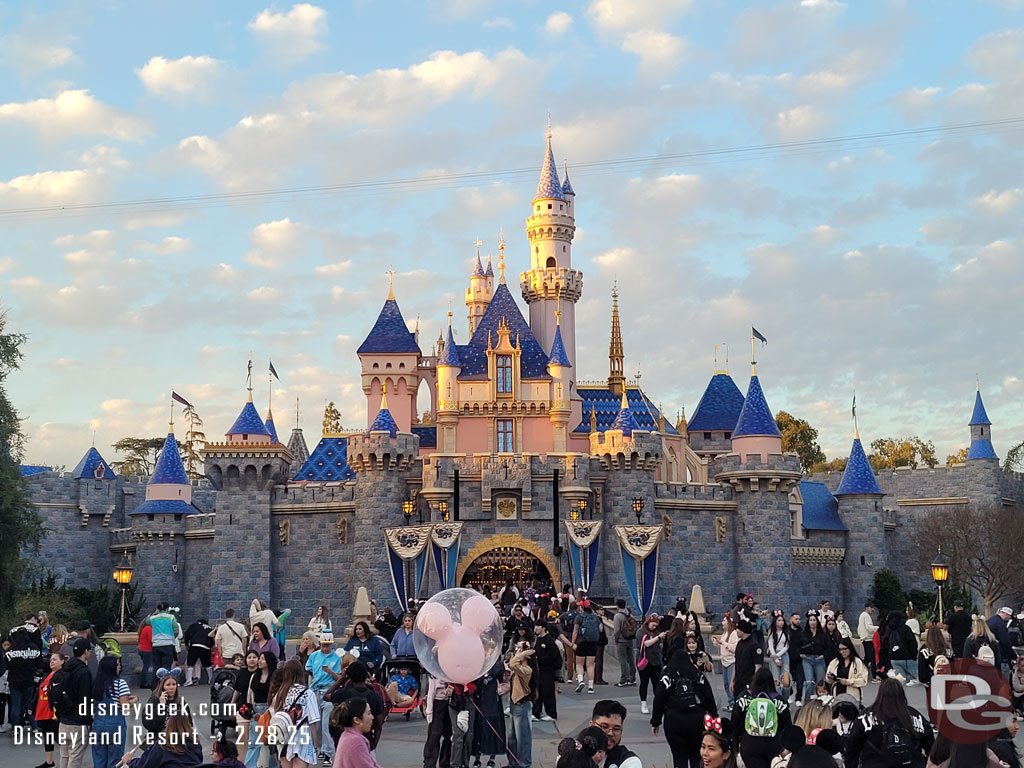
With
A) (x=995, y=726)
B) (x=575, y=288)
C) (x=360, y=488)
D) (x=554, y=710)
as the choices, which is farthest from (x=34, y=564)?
(x=995, y=726)

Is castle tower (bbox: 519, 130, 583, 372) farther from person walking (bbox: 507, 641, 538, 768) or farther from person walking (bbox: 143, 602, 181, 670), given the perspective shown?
person walking (bbox: 507, 641, 538, 768)

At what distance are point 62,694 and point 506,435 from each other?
2736cm

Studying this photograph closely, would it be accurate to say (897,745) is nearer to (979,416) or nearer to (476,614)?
(476,614)

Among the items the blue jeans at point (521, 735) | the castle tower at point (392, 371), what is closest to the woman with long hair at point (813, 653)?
the blue jeans at point (521, 735)

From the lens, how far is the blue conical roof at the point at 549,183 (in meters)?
45.0

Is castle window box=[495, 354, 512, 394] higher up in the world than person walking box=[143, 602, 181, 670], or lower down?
higher up

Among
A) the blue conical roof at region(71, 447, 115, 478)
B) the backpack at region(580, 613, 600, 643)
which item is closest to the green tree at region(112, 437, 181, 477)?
the blue conical roof at region(71, 447, 115, 478)

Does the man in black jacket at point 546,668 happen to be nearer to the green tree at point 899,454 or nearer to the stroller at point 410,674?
the stroller at point 410,674

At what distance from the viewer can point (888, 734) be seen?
8.09 meters

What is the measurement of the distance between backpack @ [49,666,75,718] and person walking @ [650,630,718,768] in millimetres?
5337

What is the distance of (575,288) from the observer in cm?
4372

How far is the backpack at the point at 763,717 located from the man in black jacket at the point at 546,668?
576 centimetres

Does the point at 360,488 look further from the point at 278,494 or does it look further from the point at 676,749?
the point at 676,749

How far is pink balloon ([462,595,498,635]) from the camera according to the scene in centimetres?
1062
